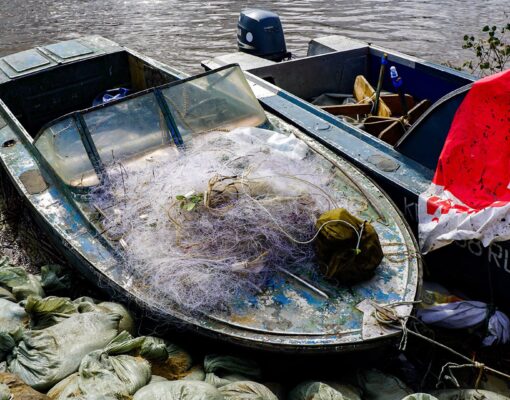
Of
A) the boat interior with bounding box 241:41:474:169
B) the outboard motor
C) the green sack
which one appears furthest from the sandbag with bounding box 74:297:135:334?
the outboard motor

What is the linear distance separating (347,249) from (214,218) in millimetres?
961

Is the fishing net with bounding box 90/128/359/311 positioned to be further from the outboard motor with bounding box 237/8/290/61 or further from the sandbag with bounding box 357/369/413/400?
the outboard motor with bounding box 237/8/290/61

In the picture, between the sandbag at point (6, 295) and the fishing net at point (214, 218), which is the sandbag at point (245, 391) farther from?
the sandbag at point (6, 295)

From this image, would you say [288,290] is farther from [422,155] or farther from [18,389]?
[422,155]

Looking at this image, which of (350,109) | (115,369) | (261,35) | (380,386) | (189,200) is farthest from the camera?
(261,35)

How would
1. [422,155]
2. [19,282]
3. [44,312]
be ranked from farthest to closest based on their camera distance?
1. [422,155]
2. [19,282]
3. [44,312]

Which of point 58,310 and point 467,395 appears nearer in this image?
point 467,395

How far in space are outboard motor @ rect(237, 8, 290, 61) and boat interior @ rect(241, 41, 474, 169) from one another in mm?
635

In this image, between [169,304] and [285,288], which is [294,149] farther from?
[169,304]

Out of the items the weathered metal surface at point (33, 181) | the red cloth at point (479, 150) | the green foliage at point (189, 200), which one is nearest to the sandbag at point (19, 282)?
the weathered metal surface at point (33, 181)

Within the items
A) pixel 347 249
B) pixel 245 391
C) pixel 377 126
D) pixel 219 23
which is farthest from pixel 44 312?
pixel 219 23

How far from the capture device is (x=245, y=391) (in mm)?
2963

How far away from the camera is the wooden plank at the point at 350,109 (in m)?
5.98

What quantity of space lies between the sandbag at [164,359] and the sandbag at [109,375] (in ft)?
0.24
